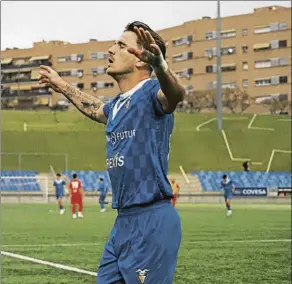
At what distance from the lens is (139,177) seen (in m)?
5.23

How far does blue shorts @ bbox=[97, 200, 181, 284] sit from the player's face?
0.85 meters

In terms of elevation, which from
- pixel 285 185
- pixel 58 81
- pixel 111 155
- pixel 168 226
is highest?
pixel 58 81

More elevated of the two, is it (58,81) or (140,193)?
(58,81)

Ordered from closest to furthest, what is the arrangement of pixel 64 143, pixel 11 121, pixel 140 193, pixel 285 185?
1. pixel 140 193
2. pixel 285 185
3. pixel 64 143
4. pixel 11 121

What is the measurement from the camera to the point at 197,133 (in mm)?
73125

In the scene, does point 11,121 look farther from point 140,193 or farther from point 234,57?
point 140,193

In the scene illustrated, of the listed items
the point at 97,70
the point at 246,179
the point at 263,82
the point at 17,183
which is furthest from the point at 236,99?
the point at 17,183

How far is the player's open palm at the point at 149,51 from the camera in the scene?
4.71 meters

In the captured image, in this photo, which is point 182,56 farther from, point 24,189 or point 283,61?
point 24,189

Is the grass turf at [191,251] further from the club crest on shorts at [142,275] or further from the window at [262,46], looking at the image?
the window at [262,46]

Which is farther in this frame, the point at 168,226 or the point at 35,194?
the point at 35,194

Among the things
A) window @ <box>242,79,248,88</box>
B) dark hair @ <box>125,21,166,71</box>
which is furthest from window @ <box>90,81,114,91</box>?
dark hair @ <box>125,21,166,71</box>

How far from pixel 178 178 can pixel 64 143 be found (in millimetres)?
12078

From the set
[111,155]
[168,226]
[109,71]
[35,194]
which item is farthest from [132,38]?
[35,194]
